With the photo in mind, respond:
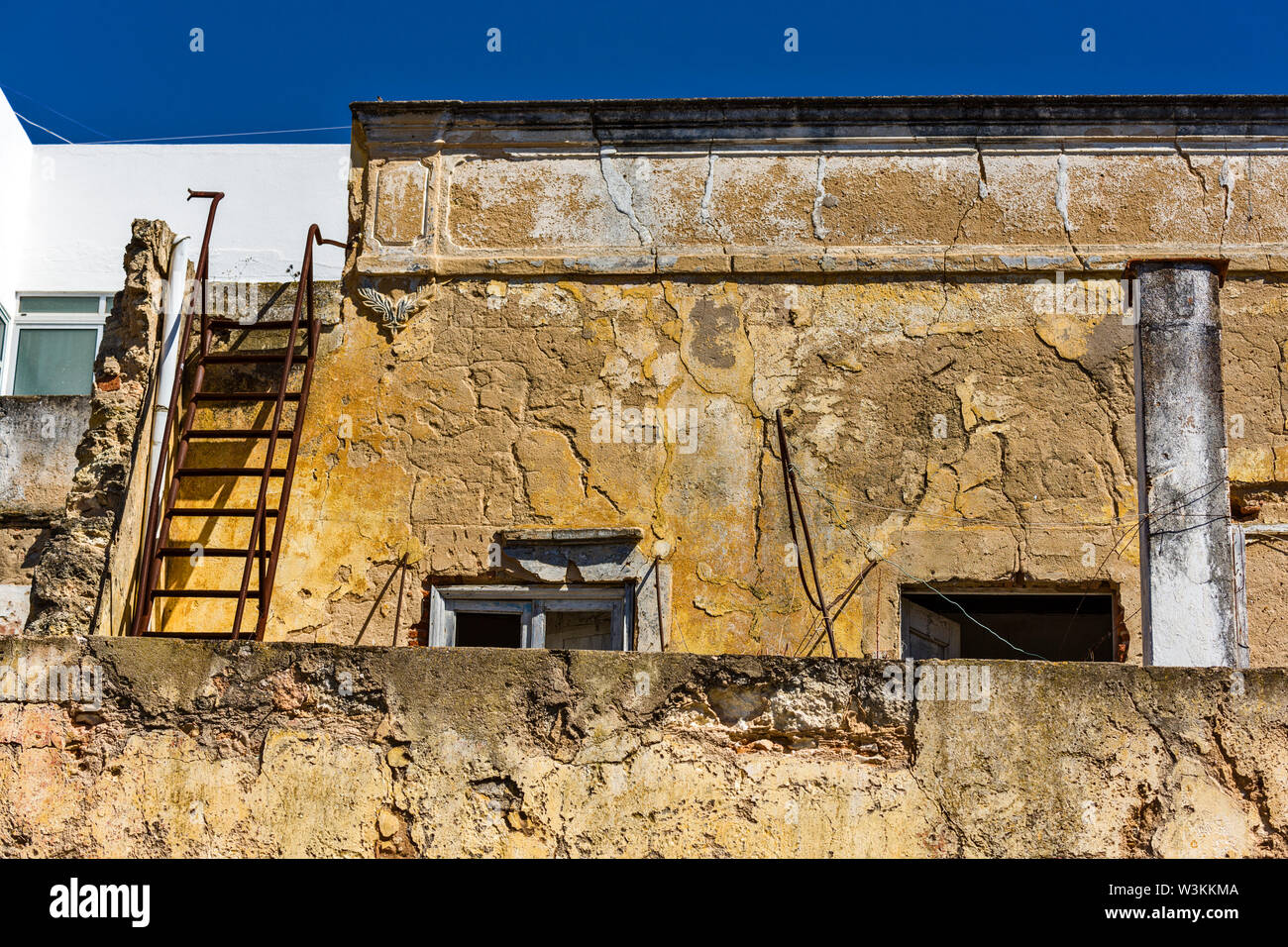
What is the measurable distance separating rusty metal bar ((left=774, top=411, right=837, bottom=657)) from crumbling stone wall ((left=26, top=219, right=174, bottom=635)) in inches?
135

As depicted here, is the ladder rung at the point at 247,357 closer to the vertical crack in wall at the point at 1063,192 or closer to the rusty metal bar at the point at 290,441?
the rusty metal bar at the point at 290,441

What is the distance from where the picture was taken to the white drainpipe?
796 cm

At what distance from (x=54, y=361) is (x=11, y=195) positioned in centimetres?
199

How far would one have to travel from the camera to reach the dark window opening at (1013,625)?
8.16 m

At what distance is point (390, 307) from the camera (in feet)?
27.8

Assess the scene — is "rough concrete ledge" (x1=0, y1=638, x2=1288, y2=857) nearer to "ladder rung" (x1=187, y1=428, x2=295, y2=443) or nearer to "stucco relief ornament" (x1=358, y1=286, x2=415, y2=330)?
"ladder rung" (x1=187, y1=428, x2=295, y2=443)

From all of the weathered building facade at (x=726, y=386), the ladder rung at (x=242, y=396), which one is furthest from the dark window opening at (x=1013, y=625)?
the ladder rung at (x=242, y=396)

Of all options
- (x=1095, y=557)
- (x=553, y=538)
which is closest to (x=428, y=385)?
(x=553, y=538)

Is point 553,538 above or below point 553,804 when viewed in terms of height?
above

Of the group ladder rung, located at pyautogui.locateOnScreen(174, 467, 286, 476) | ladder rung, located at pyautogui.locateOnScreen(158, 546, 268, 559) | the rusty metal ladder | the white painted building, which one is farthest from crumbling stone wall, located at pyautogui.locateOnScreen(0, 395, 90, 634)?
the white painted building

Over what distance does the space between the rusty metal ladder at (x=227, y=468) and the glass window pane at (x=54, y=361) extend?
9.08 meters

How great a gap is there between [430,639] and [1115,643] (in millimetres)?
3706

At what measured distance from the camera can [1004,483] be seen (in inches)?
319
